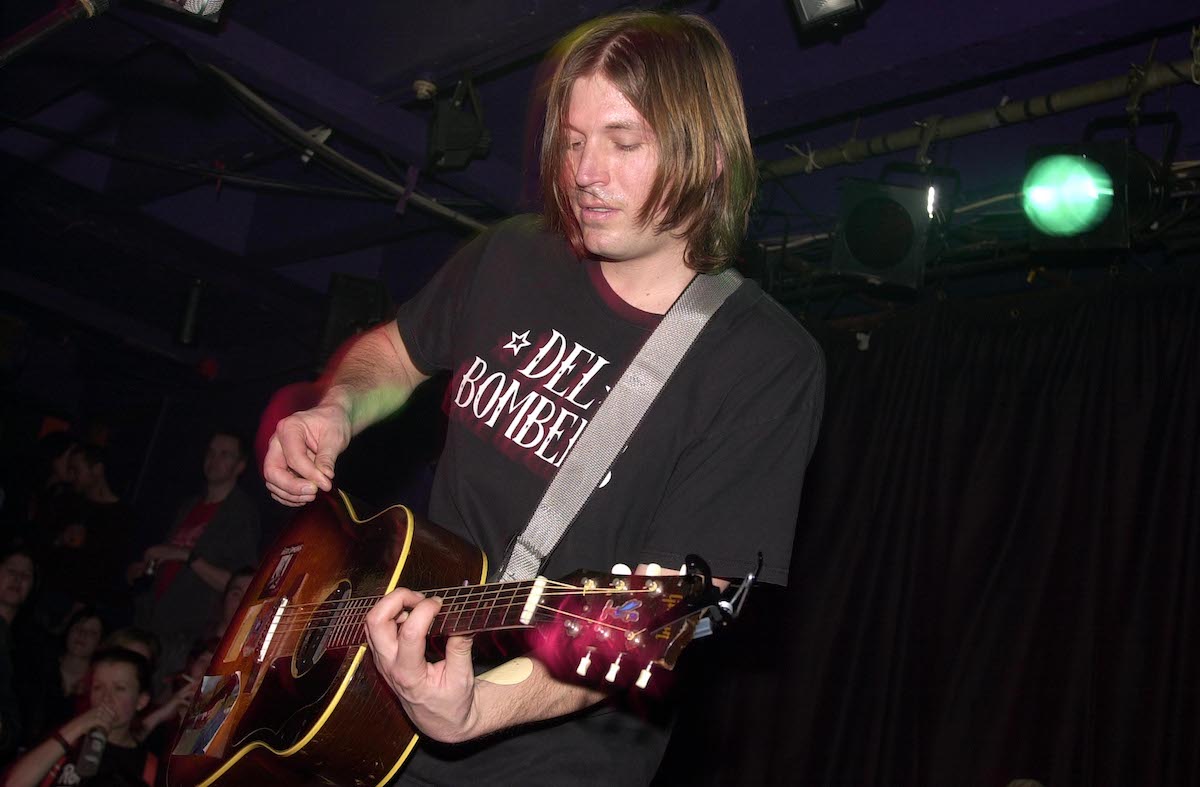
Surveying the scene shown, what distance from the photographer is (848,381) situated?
293 inches

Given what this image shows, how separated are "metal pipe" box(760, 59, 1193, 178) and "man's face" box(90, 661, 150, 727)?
15.8 ft

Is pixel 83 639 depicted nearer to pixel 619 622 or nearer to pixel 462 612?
pixel 462 612

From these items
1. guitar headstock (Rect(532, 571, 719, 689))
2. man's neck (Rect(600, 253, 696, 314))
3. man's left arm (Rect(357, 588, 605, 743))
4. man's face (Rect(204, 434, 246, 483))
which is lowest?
man's left arm (Rect(357, 588, 605, 743))

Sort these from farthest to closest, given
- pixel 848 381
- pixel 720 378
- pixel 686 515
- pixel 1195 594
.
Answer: pixel 848 381
pixel 1195 594
pixel 720 378
pixel 686 515

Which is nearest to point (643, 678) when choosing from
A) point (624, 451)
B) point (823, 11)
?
point (624, 451)

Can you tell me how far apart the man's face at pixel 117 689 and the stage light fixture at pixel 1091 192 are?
561 cm

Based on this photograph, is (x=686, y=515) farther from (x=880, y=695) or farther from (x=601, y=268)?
(x=880, y=695)

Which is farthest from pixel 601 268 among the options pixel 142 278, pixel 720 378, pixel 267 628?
pixel 142 278

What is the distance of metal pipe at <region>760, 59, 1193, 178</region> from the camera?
16.4 ft

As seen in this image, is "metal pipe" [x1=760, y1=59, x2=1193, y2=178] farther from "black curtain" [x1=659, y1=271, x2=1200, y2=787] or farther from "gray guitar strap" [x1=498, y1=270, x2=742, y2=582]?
"gray guitar strap" [x1=498, y1=270, x2=742, y2=582]

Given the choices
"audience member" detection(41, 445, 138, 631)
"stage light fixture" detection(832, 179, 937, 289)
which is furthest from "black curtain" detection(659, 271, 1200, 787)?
"audience member" detection(41, 445, 138, 631)

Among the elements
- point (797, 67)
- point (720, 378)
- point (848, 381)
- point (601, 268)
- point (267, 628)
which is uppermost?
point (797, 67)

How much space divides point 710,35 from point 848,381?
502cm

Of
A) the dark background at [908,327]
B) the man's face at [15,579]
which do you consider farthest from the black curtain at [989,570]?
the man's face at [15,579]
